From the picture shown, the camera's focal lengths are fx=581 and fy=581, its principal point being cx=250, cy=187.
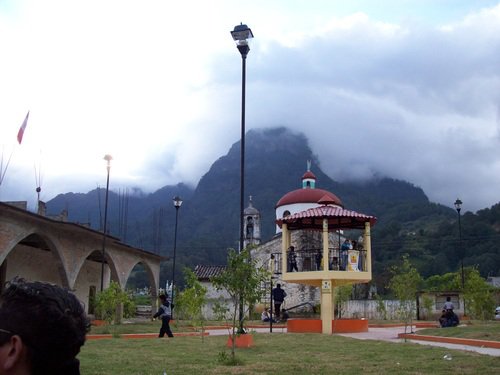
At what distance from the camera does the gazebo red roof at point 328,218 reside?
2066cm

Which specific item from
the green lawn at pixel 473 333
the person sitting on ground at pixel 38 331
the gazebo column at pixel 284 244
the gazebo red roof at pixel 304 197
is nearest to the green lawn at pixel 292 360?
the green lawn at pixel 473 333

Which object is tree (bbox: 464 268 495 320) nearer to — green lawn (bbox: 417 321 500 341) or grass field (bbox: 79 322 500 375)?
green lawn (bbox: 417 321 500 341)

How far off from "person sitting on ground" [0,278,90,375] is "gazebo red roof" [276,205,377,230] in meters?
19.0

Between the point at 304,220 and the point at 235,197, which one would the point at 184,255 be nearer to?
the point at 235,197

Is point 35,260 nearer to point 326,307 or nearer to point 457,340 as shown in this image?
point 326,307

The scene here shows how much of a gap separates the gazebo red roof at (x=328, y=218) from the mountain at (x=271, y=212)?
30.6 meters

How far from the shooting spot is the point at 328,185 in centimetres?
11794

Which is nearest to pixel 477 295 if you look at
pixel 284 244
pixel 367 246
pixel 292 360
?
pixel 367 246

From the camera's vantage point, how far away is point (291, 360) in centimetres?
988

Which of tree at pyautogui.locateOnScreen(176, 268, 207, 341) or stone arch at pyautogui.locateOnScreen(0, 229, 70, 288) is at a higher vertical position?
stone arch at pyautogui.locateOnScreen(0, 229, 70, 288)

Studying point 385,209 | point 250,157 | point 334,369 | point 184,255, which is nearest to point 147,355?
point 334,369

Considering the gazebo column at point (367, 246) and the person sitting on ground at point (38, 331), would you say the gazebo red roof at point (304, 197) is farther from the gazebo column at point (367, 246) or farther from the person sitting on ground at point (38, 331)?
the person sitting on ground at point (38, 331)

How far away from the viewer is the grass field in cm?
835

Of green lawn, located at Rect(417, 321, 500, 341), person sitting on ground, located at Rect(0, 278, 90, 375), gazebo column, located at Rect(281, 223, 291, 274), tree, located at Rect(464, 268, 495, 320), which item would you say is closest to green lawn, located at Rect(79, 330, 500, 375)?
green lawn, located at Rect(417, 321, 500, 341)
